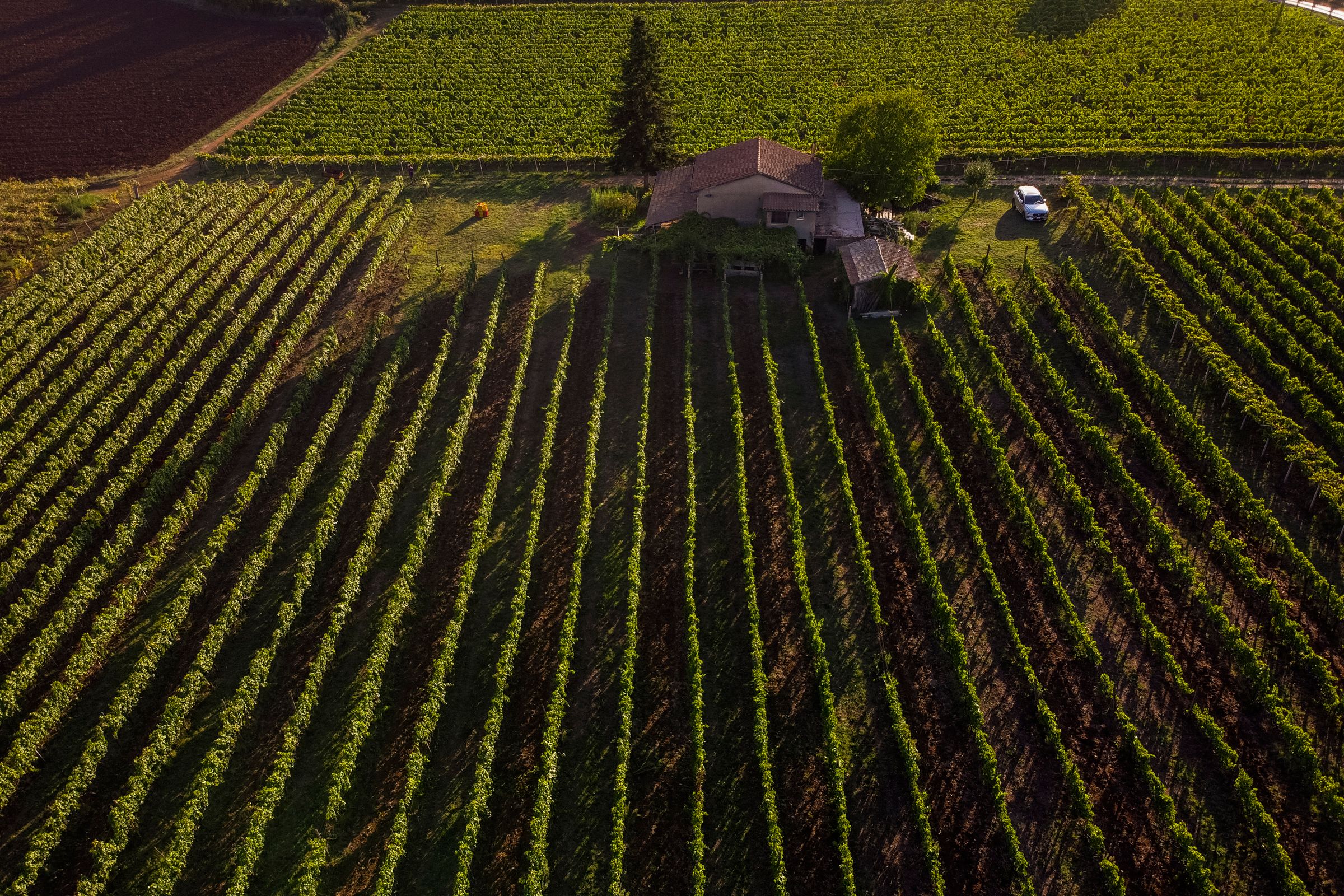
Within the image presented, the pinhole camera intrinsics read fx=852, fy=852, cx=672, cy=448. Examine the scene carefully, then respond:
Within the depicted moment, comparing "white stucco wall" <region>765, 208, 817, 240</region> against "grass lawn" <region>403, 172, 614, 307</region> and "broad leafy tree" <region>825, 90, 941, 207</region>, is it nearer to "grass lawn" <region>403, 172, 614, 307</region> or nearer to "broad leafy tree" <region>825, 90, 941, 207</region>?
"broad leafy tree" <region>825, 90, 941, 207</region>

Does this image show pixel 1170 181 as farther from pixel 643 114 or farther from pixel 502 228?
pixel 502 228

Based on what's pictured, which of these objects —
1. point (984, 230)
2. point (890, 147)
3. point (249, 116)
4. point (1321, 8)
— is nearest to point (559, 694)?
point (890, 147)

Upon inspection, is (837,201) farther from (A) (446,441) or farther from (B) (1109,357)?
(A) (446,441)

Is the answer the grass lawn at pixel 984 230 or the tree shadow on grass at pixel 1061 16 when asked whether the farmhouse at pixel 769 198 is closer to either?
the grass lawn at pixel 984 230

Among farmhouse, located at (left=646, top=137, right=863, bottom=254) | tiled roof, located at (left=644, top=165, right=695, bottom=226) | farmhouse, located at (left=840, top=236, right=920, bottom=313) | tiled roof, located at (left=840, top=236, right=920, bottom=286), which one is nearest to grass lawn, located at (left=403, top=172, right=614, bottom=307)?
tiled roof, located at (left=644, top=165, right=695, bottom=226)

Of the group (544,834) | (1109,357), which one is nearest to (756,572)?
(544,834)

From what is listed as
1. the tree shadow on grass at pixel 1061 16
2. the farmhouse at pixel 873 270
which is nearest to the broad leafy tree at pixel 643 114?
the farmhouse at pixel 873 270

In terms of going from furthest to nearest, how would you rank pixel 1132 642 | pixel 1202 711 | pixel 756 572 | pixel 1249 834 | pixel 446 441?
pixel 446 441 < pixel 756 572 < pixel 1132 642 < pixel 1202 711 < pixel 1249 834
